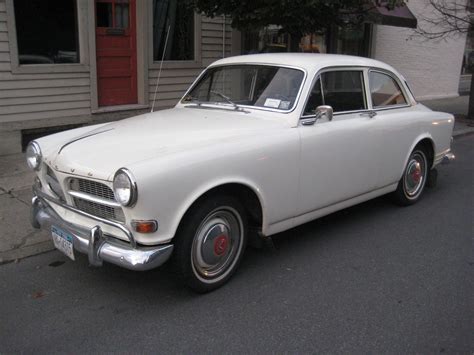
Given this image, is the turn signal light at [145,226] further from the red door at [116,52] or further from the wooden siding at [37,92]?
the red door at [116,52]

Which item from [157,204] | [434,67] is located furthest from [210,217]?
[434,67]

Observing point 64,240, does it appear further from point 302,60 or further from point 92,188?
point 302,60

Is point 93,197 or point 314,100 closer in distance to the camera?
point 93,197

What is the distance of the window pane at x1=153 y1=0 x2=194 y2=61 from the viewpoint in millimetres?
9055

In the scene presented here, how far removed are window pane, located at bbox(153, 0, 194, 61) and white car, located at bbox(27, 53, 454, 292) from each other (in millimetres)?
4341

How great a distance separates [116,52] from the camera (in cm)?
848

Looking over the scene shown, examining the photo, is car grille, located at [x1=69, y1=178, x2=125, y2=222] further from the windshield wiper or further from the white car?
the windshield wiper

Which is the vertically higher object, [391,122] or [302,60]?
[302,60]

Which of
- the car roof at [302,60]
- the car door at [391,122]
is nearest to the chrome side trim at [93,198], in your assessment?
the car roof at [302,60]

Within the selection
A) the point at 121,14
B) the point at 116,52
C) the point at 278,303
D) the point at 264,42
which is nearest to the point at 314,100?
the point at 278,303

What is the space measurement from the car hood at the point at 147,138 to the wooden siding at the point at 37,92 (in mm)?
3522

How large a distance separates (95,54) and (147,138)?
484cm

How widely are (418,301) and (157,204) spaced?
193cm

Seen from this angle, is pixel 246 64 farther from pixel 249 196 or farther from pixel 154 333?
pixel 154 333
